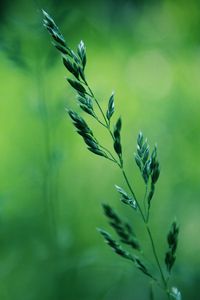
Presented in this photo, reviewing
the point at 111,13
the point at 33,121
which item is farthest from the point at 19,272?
the point at 111,13

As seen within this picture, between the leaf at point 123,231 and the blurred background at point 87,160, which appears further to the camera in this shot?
the blurred background at point 87,160

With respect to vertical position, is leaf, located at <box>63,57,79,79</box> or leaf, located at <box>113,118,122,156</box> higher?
leaf, located at <box>63,57,79,79</box>

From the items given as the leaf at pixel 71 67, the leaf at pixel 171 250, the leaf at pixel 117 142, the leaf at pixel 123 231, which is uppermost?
the leaf at pixel 71 67

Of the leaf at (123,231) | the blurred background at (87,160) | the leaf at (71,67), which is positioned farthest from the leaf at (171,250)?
the blurred background at (87,160)

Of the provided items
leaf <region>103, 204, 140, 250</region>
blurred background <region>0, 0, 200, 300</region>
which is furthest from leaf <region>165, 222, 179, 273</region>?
blurred background <region>0, 0, 200, 300</region>

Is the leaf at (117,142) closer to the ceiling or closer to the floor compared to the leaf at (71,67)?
closer to the floor

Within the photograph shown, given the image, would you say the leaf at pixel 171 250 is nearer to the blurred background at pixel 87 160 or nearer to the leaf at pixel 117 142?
the leaf at pixel 117 142

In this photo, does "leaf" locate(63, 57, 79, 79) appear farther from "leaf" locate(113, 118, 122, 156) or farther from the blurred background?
the blurred background

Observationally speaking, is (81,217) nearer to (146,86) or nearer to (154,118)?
(154,118)
